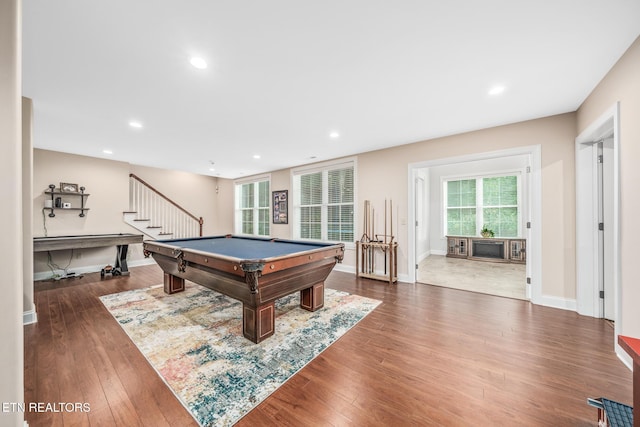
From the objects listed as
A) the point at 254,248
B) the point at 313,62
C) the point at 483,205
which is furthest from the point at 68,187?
the point at 483,205

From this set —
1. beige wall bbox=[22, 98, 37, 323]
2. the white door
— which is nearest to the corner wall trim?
beige wall bbox=[22, 98, 37, 323]

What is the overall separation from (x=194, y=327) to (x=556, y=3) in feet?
13.3

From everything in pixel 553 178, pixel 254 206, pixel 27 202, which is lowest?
pixel 27 202

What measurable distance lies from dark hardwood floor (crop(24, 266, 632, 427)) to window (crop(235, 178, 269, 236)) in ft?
15.1

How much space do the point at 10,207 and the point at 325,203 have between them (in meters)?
4.92

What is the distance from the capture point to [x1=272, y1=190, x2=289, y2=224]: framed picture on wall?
6414 millimetres

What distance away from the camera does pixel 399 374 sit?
6.07ft

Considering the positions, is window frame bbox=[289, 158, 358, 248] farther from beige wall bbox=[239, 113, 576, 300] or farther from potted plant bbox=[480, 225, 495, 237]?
potted plant bbox=[480, 225, 495, 237]

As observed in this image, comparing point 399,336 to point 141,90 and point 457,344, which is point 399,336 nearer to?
point 457,344

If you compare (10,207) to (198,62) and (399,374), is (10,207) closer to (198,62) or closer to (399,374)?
(198,62)

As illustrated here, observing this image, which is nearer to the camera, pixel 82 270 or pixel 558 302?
pixel 558 302

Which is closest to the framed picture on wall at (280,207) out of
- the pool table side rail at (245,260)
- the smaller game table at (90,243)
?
the smaller game table at (90,243)

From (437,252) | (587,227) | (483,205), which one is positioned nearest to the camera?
(587,227)

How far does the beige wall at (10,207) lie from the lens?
979 millimetres
